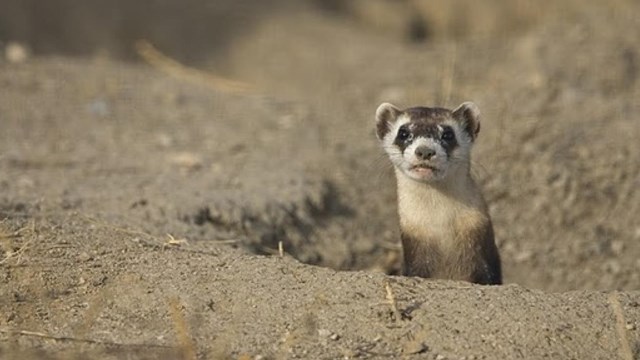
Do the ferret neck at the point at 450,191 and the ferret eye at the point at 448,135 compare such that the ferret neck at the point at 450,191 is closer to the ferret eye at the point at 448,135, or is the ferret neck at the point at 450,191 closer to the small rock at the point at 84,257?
the ferret eye at the point at 448,135

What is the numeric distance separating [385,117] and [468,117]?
0.35m

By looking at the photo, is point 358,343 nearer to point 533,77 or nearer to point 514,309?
point 514,309

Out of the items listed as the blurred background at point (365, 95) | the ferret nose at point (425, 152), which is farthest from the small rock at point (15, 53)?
the ferret nose at point (425, 152)

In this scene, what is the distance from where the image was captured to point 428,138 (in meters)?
5.41

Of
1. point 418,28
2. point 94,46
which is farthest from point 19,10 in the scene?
point 418,28

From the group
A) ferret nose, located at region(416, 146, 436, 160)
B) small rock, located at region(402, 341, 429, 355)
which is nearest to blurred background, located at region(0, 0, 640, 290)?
ferret nose, located at region(416, 146, 436, 160)

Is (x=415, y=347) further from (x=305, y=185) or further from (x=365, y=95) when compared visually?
(x=365, y=95)

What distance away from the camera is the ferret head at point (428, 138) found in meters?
5.33

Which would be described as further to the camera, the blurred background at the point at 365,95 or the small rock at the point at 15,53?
the small rock at the point at 15,53

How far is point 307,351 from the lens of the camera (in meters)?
4.23

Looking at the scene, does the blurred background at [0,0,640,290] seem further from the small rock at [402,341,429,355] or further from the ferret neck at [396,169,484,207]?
the small rock at [402,341,429,355]

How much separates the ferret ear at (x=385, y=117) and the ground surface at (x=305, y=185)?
0.77 metres

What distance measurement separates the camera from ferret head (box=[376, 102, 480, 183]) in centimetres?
533

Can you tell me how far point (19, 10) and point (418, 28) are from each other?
2.97m
